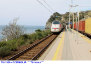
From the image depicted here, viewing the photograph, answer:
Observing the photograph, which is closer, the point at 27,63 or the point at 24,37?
the point at 27,63

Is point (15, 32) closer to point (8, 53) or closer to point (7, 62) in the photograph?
point (8, 53)

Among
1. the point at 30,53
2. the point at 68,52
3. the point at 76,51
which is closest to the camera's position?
the point at 68,52

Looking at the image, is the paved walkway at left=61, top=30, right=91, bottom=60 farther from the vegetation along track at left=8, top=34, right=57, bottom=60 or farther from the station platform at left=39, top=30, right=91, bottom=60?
the vegetation along track at left=8, top=34, right=57, bottom=60

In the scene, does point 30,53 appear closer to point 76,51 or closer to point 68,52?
point 68,52

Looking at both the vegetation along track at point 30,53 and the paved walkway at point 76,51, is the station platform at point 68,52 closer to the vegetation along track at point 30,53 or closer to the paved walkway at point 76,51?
the paved walkway at point 76,51

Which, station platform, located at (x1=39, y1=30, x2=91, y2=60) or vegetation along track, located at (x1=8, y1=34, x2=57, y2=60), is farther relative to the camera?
vegetation along track, located at (x1=8, y1=34, x2=57, y2=60)

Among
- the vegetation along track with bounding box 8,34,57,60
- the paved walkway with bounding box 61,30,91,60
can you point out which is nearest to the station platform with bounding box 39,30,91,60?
the paved walkway with bounding box 61,30,91,60

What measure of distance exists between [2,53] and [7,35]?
14052mm

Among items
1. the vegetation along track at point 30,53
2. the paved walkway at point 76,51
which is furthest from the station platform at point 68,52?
the vegetation along track at point 30,53

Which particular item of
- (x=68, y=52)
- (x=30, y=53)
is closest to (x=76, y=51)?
(x=68, y=52)

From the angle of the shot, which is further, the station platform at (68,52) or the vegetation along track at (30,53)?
the vegetation along track at (30,53)

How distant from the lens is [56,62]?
26.6 ft

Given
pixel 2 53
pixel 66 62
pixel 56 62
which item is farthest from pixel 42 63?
pixel 2 53

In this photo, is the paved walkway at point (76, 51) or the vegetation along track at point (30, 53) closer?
the paved walkway at point (76, 51)
